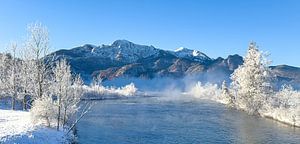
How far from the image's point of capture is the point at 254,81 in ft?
333

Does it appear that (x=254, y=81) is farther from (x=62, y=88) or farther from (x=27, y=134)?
(x=27, y=134)

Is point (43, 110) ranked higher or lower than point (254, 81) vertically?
lower

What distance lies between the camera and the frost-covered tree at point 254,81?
97.7m

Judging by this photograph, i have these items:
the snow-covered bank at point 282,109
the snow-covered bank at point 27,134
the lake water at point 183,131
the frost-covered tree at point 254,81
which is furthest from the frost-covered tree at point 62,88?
the frost-covered tree at point 254,81

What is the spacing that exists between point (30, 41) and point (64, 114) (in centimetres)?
1971

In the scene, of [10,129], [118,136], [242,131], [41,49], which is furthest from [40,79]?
[242,131]

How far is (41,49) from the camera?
66.7 m

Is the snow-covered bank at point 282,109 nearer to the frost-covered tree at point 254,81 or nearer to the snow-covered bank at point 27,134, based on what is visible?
the frost-covered tree at point 254,81

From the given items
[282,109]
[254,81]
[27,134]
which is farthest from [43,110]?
[254,81]

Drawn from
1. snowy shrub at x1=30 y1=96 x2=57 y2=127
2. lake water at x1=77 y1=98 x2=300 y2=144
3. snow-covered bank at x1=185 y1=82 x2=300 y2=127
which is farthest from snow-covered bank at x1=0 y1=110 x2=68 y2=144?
snow-covered bank at x1=185 y1=82 x2=300 y2=127

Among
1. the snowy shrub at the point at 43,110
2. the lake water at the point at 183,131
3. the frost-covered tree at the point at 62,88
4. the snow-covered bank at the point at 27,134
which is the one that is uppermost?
the frost-covered tree at the point at 62,88

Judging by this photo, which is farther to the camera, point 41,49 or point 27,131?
point 41,49

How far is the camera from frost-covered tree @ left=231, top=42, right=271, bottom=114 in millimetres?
97688

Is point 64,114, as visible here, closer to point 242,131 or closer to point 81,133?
point 81,133
